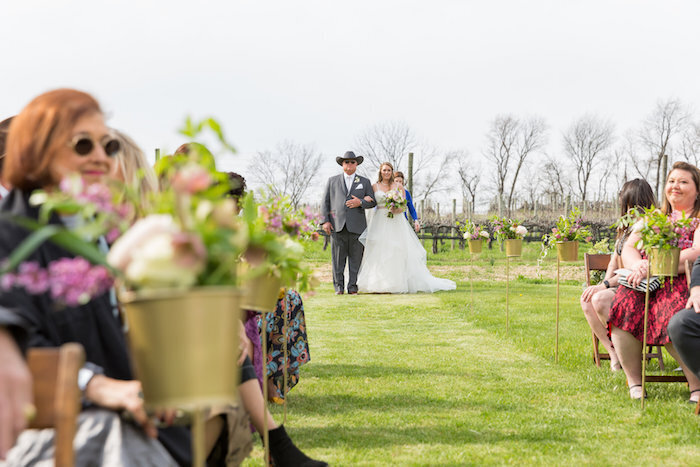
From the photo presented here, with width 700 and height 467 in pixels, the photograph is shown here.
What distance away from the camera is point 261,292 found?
2.71 m

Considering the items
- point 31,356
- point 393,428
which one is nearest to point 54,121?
point 31,356

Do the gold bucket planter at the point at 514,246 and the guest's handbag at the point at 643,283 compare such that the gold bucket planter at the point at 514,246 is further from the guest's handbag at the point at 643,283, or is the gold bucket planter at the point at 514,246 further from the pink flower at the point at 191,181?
the pink flower at the point at 191,181

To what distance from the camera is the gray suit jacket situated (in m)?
11.6

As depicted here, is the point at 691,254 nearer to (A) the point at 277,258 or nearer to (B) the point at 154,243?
(A) the point at 277,258

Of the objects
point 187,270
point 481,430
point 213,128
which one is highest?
point 213,128

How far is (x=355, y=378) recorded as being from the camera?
5586 millimetres

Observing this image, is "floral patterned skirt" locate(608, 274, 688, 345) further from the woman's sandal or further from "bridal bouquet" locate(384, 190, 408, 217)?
"bridal bouquet" locate(384, 190, 408, 217)

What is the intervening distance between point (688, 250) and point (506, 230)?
3.52 meters

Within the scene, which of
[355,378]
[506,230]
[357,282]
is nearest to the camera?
[355,378]

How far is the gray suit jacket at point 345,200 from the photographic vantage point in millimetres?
11617

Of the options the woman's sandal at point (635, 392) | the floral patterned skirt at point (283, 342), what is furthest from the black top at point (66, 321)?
the woman's sandal at point (635, 392)

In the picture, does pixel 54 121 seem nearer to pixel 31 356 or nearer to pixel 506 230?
pixel 31 356

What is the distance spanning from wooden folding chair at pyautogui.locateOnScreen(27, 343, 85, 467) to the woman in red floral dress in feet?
13.9

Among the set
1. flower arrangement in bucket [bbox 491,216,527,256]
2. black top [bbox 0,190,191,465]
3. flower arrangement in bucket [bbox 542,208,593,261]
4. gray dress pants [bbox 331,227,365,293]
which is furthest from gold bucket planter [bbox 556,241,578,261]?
gray dress pants [bbox 331,227,365,293]
